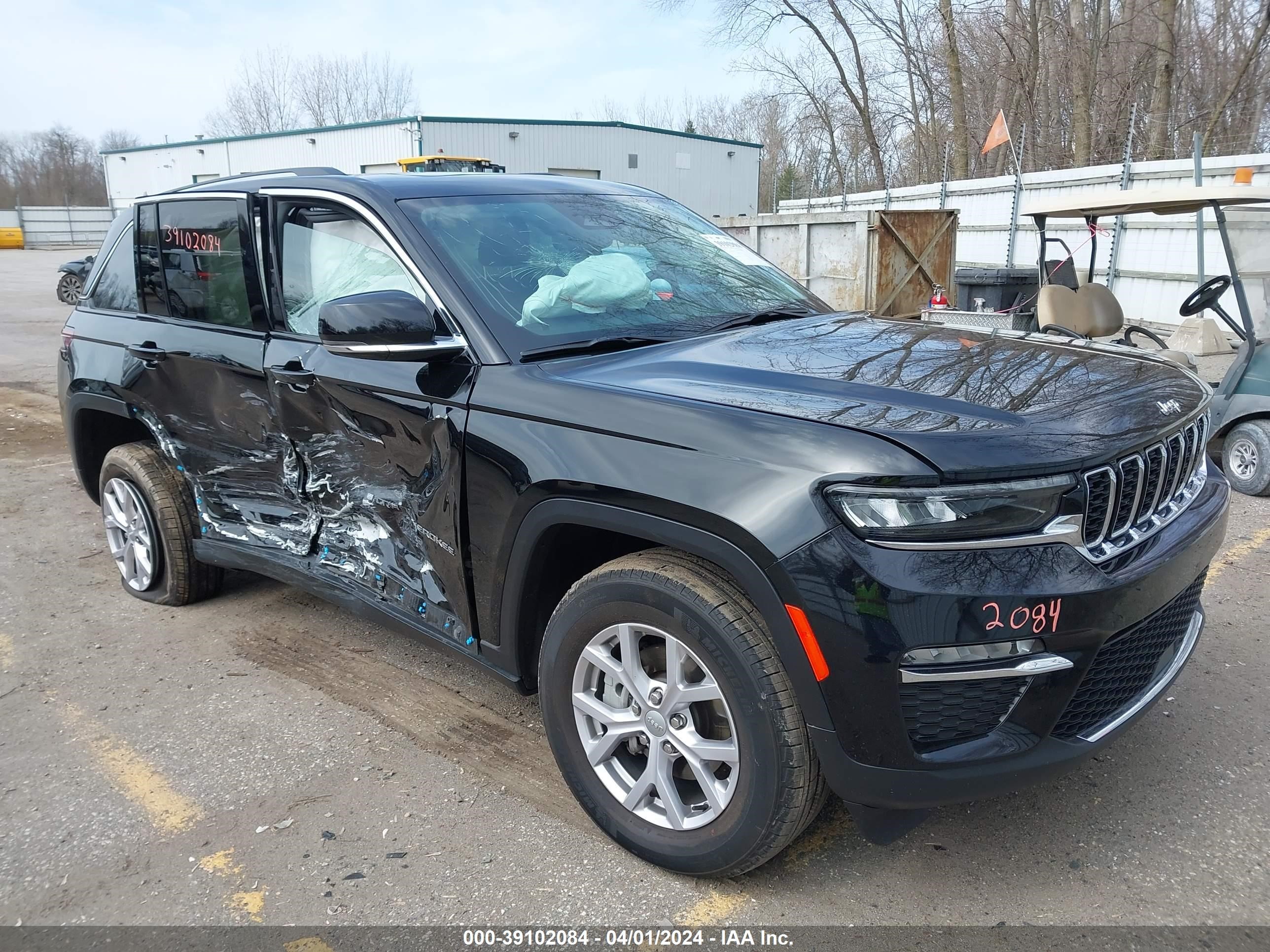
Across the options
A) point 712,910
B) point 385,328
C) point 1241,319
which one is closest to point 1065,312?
point 1241,319

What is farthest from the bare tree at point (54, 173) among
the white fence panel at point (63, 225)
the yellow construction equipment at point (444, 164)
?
the yellow construction equipment at point (444, 164)

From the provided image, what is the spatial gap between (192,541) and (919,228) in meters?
10.6

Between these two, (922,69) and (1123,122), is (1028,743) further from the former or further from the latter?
(922,69)

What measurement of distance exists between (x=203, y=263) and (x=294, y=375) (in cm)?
94

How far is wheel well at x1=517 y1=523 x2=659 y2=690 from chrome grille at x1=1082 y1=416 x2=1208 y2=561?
3.53 feet

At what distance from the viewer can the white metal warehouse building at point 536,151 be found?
29922 millimetres

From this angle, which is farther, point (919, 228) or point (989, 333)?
point (919, 228)

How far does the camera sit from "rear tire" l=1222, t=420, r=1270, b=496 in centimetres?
587

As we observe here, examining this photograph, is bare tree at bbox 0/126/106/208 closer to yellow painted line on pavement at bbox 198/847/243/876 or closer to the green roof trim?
the green roof trim

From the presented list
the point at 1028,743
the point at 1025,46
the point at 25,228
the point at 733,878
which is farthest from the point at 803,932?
the point at 25,228

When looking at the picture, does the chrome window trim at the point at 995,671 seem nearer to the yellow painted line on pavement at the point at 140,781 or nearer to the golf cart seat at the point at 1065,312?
the yellow painted line on pavement at the point at 140,781

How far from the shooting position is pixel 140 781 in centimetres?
310

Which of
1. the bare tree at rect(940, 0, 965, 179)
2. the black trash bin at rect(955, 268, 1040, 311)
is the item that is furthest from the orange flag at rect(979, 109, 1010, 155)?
the bare tree at rect(940, 0, 965, 179)

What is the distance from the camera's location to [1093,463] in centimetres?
217
